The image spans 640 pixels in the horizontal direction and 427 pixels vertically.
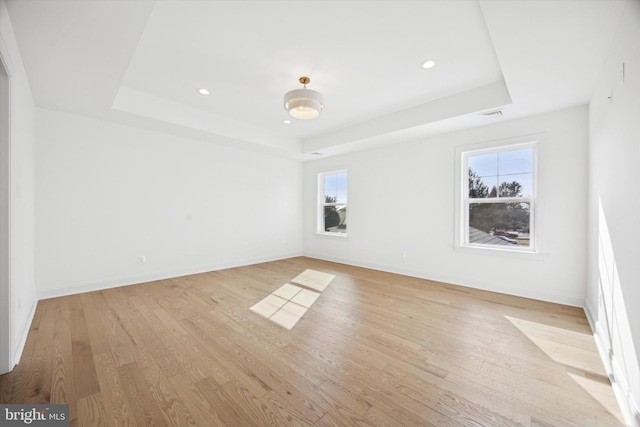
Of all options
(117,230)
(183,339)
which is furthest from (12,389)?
(117,230)

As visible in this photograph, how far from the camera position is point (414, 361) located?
204cm

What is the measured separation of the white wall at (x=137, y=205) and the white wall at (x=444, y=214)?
1.83 metres

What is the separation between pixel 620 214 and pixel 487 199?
85.3 inches

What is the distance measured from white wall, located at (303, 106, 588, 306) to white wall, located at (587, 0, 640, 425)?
692 millimetres

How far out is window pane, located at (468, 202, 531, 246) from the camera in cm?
365

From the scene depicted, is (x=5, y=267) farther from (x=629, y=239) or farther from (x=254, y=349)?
(x=629, y=239)

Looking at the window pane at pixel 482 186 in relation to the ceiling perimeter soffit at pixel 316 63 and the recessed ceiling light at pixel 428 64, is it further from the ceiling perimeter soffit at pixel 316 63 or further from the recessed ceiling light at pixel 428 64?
the recessed ceiling light at pixel 428 64

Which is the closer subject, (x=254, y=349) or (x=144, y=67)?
(x=254, y=349)

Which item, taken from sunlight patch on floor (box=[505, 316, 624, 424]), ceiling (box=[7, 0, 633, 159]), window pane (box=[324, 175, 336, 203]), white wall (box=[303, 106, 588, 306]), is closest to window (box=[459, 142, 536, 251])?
white wall (box=[303, 106, 588, 306])

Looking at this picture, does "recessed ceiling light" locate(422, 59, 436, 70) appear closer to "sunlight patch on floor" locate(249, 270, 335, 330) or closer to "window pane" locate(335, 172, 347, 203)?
"sunlight patch on floor" locate(249, 270, 335, 330)

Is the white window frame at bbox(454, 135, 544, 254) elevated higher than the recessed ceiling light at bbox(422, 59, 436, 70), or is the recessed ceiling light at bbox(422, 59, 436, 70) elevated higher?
the recessed ceiling light at bbox(422, 59, 436, 70)

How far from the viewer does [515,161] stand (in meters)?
3.72

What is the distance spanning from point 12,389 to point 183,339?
39.9 inches

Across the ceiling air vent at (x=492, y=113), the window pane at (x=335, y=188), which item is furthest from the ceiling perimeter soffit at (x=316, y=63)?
the window pane at (x=335, y=188)
